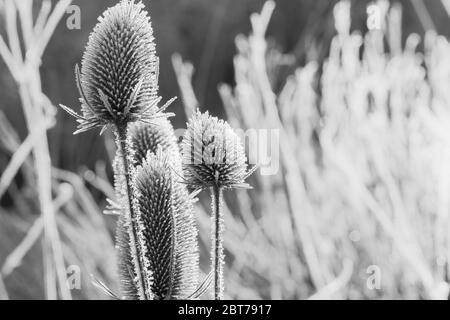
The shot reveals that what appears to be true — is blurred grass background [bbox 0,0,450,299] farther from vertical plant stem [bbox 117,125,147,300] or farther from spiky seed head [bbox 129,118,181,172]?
vertical plant stem [bbox 117,125,147,300]

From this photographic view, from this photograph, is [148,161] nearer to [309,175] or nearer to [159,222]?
[159,222]

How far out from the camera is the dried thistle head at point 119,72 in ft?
2.97

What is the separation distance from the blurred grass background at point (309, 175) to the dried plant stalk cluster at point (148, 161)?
936 millimetres

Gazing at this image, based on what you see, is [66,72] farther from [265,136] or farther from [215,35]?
[265,136]

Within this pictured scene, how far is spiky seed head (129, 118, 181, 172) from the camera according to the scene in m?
1.06

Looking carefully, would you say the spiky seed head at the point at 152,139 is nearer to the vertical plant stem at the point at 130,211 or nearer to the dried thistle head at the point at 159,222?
the dried thistle head at the point at 159,222

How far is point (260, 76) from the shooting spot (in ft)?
7.12

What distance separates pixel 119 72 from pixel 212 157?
172 mm

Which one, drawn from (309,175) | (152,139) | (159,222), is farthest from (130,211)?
(309,175)

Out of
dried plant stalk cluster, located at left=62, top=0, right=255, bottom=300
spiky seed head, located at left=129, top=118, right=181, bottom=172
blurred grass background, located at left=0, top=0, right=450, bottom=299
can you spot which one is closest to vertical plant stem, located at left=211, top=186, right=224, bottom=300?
dried plant stalk cluster, located at left=62, top=0, right=255, bottom=300

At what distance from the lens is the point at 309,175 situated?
2439 mm

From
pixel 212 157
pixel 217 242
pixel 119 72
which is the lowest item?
pixel 217 242

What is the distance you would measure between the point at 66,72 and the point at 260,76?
1.74m

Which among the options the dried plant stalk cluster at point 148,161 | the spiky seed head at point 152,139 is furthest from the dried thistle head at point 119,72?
the spiky seed head at point 152,139
